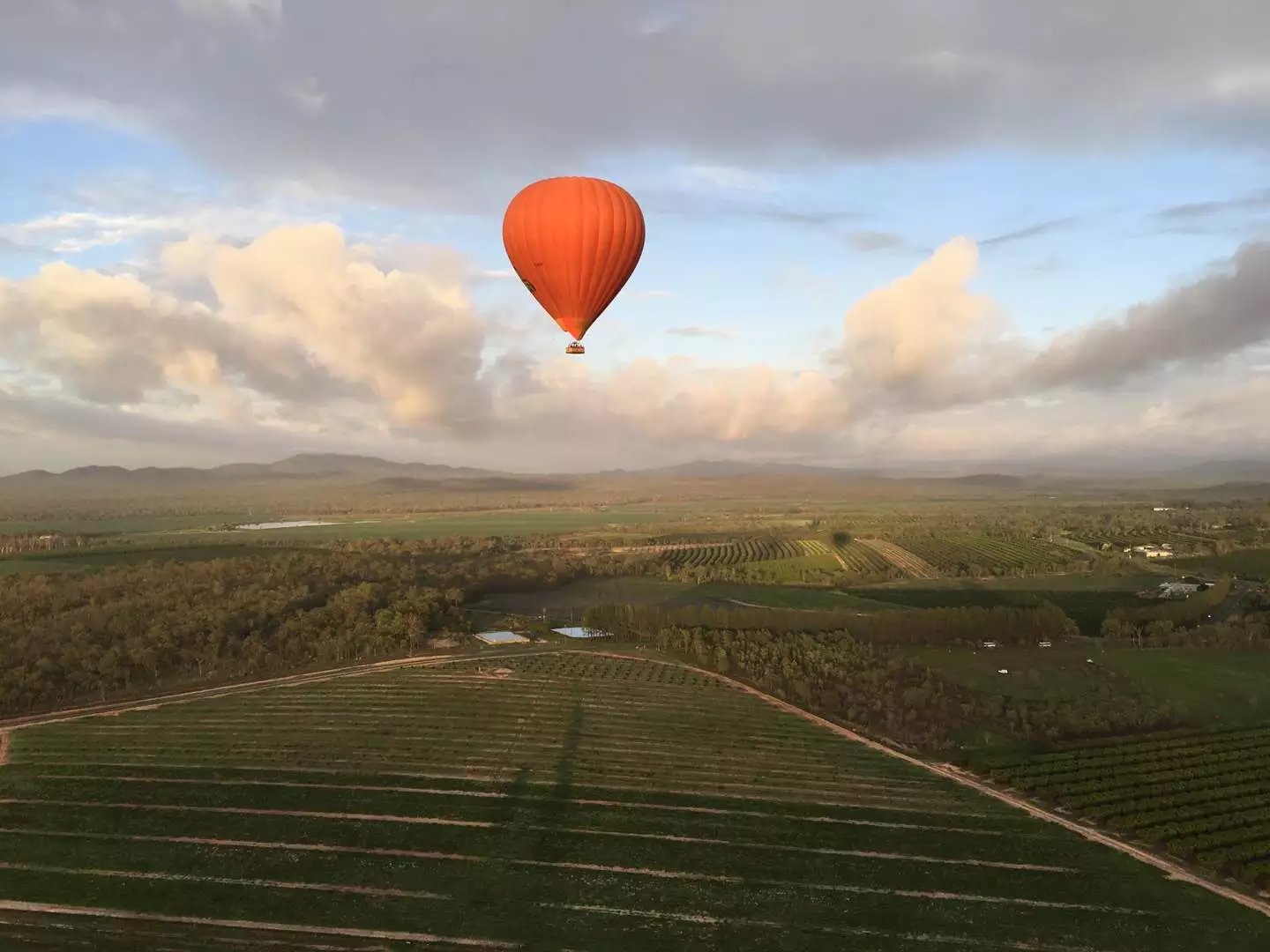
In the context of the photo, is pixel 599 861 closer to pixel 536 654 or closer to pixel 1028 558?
pixel 536 654

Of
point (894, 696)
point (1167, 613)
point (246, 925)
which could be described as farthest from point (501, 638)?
point (1167, 613)

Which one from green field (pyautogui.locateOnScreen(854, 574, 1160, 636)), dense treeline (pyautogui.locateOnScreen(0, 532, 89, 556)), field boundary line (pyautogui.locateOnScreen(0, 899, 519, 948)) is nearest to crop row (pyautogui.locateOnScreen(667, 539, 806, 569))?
green field (pyautogui.locateOnScreen(854, 574, 1160, 636))

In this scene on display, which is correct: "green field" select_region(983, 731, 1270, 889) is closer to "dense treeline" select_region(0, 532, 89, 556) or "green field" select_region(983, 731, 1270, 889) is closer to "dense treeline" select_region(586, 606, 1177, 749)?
"dense treeline" select_region(586, 606, 1177, 749)

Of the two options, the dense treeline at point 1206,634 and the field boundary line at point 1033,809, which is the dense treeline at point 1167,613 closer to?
the dense treeline at point 1206,634

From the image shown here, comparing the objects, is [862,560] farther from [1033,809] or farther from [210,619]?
[1033,809]

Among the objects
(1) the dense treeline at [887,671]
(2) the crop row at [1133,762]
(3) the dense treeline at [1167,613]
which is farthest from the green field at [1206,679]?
(3) the dense treeline at [1167,613]

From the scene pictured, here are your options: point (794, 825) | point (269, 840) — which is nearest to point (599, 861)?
point (794, 825)
